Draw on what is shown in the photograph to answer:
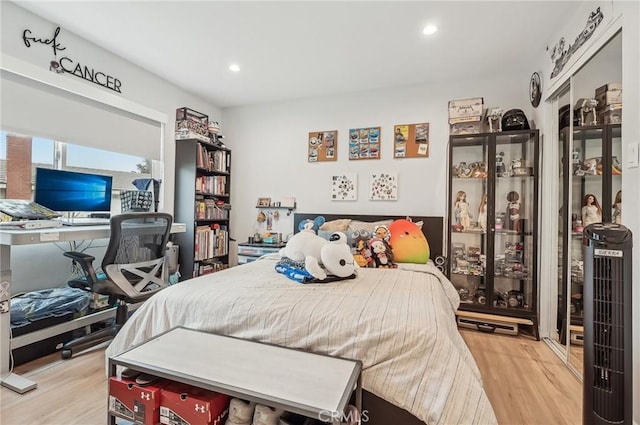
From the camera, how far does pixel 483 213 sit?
9.68 ft

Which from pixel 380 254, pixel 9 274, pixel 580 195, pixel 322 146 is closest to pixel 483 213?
pixel 580 195

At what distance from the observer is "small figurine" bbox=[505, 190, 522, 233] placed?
2848mm

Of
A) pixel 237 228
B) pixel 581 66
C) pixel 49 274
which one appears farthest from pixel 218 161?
pixel 581 66

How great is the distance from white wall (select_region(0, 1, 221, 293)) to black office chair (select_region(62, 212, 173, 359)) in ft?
1.83

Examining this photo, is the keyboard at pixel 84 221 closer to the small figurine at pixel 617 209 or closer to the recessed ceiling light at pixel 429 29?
the recessed ceiling light at pixel 429 29

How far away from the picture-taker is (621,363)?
114 cm

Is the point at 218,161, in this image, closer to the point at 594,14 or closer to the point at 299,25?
the point at 299,25

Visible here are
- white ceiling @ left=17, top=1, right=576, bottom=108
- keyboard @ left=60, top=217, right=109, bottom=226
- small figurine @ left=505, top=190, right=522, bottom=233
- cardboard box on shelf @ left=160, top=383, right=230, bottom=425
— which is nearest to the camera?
cardboard box on shelf @ left=160, top=383, right=230, bottom=425

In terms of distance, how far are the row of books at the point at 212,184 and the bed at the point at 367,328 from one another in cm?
206

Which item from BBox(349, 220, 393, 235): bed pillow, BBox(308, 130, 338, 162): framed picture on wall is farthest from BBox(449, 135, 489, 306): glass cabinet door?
BBox(308, 130, 338, 162): framed picture on wall

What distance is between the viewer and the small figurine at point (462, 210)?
2.99m

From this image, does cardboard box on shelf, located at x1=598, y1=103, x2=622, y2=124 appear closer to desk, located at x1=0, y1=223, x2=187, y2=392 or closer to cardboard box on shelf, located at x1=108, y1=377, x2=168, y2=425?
cardboard box on shelf, located at x1=108, y1=377, x2=168, y2=425

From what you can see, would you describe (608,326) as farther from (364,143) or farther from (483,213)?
(364,143)

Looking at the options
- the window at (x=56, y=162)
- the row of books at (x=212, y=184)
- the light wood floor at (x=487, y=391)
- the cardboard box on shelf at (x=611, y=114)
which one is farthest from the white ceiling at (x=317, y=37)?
the light wood floor at (x=487, y=391)
